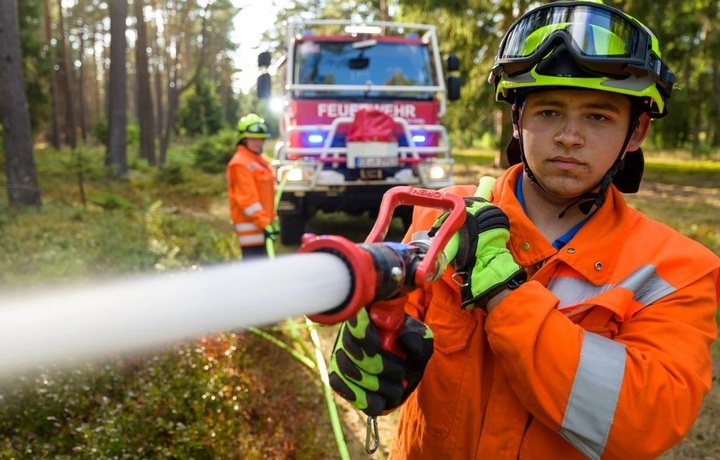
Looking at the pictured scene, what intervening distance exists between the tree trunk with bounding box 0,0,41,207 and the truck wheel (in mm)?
4924

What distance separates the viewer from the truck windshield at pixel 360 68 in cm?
766

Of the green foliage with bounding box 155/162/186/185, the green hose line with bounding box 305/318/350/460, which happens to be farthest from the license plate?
the green foliage with bounding box 155/162/186/185

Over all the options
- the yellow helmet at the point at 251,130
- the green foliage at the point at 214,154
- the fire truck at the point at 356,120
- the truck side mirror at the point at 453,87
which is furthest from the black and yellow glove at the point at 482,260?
the green foliage at the point at 214,154

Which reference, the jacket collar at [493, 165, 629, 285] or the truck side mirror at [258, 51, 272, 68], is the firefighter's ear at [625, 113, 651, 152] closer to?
the jacket collar at [493, 165, 629, 285]

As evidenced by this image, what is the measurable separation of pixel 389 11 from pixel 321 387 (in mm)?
18969

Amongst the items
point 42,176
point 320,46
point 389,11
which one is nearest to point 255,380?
point 320,46

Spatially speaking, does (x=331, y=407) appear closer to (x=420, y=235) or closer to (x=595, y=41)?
(x=420, y=235)

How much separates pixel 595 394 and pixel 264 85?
24.3 ft

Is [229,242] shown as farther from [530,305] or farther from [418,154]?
[530,305]

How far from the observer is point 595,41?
1.57m

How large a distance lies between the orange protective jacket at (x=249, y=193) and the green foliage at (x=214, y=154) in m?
14.0

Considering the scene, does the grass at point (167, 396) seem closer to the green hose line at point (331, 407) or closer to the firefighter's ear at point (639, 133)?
the green hose line at point (331, 407)

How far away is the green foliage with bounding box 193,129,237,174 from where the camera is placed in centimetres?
1950

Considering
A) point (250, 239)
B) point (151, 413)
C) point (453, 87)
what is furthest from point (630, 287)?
point (453, 87)
